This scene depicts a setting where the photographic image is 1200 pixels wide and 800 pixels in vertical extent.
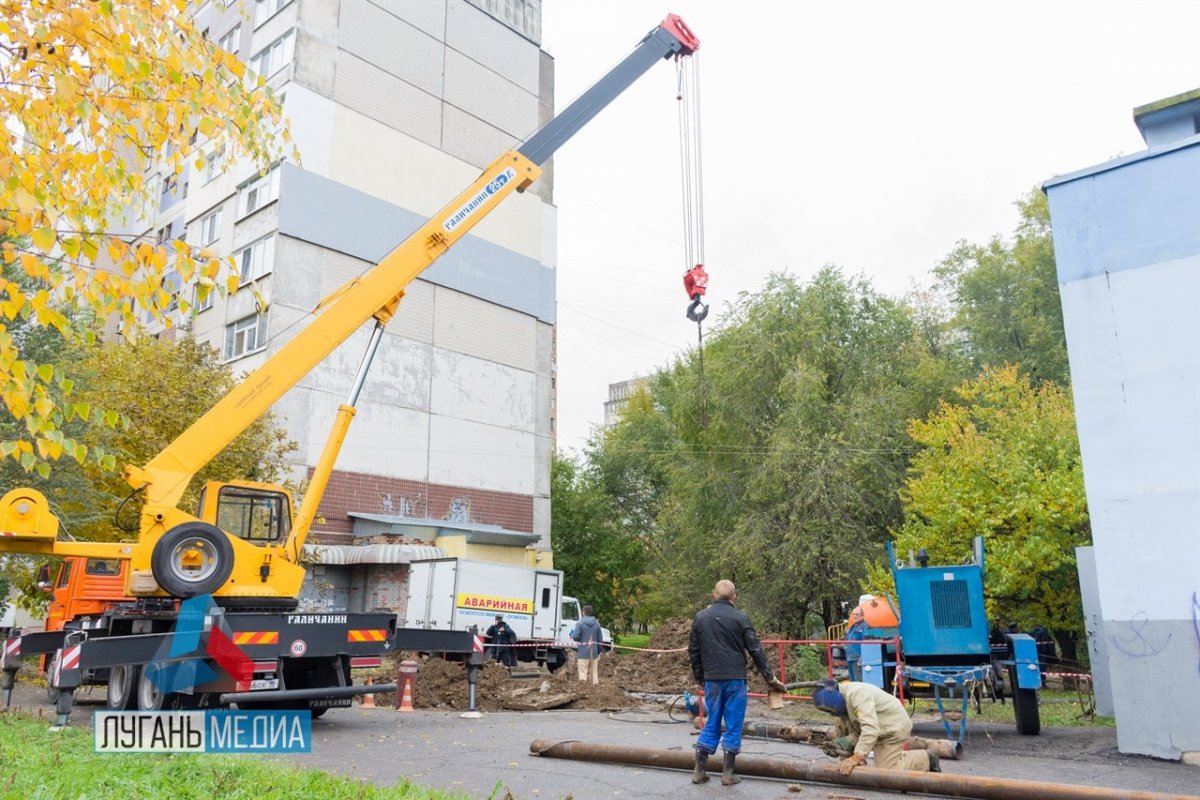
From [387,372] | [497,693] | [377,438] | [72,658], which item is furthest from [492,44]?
[72,658]

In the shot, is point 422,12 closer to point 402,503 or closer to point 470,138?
point 470,138

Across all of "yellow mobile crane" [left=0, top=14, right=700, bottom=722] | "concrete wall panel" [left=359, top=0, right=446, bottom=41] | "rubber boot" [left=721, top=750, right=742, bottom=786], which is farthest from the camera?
"concrete wall panel" [left=359, top=0, right=446, bottom=41]

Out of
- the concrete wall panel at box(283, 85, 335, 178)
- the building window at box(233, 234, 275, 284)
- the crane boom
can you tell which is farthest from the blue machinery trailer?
the concrete wall panel at box(283, 85, 335, 178)

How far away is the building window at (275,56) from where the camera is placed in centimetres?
3488

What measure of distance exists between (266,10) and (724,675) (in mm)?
36108

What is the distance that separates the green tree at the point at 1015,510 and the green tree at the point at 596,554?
2720cm

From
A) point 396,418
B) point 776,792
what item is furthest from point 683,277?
point 396,418

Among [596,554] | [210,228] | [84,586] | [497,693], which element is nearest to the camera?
[84,586]

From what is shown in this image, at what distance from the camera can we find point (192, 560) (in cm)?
1183

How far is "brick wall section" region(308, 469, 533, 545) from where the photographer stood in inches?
1277

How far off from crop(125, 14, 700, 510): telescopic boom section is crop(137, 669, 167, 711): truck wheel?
99.5 inches

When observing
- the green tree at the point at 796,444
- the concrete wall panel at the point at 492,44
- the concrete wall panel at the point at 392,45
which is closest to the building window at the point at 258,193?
the concrete wall panel at the point at 392,45

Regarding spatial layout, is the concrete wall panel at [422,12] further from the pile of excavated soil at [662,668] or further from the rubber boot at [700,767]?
the rubber boot at [700,767]

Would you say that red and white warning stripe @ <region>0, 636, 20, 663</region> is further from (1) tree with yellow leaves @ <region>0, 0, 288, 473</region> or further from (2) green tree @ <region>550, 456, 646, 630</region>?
(2) green tree @ <region>550, 456, 646, 630</region>
